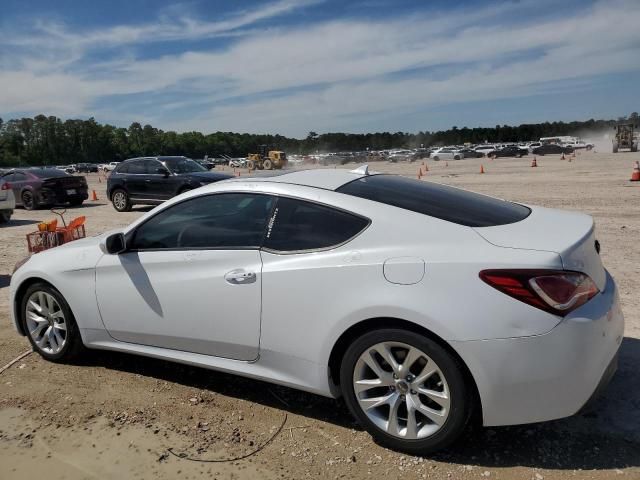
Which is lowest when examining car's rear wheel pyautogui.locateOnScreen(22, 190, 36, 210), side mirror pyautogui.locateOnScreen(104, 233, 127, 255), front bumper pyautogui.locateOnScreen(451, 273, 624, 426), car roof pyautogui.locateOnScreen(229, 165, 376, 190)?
car's rear wheel pyautogui.locateOnScreen(22, 190, 36, 210)

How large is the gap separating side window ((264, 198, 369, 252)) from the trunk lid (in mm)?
751

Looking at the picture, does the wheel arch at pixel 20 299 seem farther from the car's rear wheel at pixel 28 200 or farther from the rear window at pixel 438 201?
the car's rear wheel at pixel 28 200

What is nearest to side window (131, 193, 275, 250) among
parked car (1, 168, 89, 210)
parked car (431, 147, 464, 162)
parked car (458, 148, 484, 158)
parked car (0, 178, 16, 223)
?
parked car (0, 178, 16, 223)

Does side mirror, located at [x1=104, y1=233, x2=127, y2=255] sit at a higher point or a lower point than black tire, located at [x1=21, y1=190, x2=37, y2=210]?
higher

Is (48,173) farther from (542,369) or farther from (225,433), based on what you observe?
(542,369)

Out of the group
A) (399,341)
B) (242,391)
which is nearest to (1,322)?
(242,391)

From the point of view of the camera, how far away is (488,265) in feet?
8.73

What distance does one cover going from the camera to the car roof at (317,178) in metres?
3.47

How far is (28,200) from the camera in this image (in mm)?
18016

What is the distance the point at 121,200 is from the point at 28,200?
167 inches

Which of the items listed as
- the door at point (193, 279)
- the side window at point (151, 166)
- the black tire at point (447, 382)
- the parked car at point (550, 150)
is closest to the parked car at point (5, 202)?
the side window at point (151, 166)

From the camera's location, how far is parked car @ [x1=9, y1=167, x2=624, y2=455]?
261 cm

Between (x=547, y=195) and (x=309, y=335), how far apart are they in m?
14.4

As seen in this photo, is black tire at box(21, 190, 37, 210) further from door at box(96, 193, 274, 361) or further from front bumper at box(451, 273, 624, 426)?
front bumper at box(451, 273, 624, 426)
